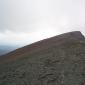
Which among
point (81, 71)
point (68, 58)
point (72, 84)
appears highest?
point (68, 58)

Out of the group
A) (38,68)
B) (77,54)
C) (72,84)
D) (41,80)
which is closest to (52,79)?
(41,80)

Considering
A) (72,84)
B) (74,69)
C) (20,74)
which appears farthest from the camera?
(20,74)

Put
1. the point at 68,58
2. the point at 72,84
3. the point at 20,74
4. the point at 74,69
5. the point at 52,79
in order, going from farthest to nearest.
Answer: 1. the point at 68,58
2. the point at 20,74
3. the point at 74,69
4. the point at 52,79
5. the point at 72,84

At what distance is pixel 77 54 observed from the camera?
29.1 m

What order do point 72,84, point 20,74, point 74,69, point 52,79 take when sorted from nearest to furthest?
point 72,84
point 52,79
point 74,69
point 20,74

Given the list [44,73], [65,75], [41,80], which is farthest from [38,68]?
[65,75]

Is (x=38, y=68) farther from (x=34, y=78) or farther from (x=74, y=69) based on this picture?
(x=74, y=69)

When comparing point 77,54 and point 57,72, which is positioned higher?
point 77,54

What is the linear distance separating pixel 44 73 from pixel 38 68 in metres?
2.81

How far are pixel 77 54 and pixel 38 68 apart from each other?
809 cm

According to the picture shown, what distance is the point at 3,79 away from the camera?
87.5ft

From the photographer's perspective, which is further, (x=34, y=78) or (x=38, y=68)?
(x=38, y=68)

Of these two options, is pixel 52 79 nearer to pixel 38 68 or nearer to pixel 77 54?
pixel 38 68

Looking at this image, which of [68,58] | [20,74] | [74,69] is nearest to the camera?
[74,69]
